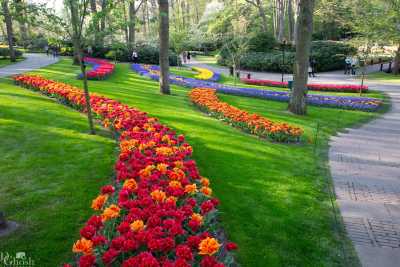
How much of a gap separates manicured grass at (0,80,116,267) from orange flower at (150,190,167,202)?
130 cm

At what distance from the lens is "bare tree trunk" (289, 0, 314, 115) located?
13539mm

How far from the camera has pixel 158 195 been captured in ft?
14.3

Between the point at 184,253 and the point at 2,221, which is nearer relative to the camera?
the point at 184,253

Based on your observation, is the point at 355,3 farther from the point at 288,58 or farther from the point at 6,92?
the point at 6,92

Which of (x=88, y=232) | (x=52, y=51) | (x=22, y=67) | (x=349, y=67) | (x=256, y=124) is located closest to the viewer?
(x=88, y=232)

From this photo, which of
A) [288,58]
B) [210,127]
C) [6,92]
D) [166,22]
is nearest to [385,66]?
[288,58]

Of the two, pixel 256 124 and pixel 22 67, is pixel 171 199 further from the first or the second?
pixel 22 67

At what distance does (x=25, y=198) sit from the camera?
18.8 ft

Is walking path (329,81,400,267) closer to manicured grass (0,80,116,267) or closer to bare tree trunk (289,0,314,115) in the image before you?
bare tree trunk (289,0,314,115)

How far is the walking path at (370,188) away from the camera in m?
5.34

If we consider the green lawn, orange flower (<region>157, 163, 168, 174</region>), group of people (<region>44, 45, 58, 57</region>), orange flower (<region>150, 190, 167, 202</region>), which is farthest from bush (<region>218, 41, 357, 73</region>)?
orange flower (<region>150, 190, 167, 202</region>)

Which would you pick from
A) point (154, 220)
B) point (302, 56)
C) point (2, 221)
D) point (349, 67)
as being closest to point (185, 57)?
point (349, 67)

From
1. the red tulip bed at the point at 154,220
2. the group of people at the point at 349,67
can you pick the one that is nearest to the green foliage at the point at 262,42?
the group of people at the point at 349,67

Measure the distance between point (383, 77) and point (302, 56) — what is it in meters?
23.5
